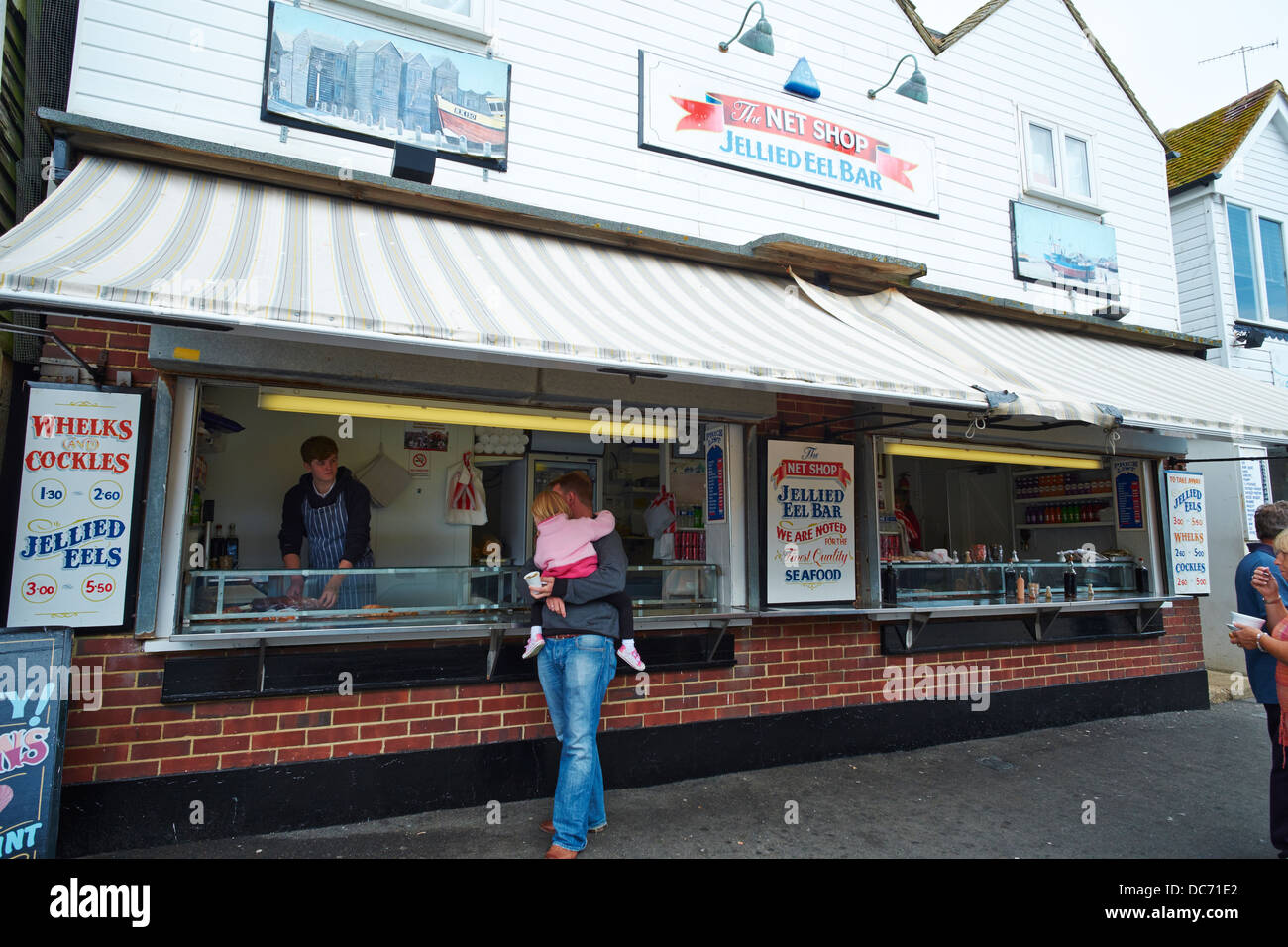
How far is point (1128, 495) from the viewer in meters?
7.64

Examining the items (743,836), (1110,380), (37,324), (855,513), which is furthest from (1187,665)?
(37,324)

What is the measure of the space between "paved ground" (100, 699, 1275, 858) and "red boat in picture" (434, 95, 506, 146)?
176 inches

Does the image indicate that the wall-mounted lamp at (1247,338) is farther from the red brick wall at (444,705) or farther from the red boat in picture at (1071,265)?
the red brick wall at (444,705)

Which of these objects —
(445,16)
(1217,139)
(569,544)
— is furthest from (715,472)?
(1217,139)

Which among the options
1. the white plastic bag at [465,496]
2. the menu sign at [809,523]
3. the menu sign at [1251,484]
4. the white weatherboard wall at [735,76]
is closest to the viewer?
the white weatherboard wall at [735,76]

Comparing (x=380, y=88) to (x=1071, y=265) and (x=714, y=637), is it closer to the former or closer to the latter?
(x=714, y=637)

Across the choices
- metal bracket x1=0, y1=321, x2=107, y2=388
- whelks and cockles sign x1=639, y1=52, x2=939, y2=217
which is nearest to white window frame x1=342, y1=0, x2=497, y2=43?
whelks and cockles sign x1=639, y1=52, x2=939, y2=217

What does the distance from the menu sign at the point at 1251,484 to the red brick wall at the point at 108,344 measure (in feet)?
34.7

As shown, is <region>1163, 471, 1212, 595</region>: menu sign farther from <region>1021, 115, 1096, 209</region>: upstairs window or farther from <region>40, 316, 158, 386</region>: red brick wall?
<region>40, 316, 158, 386</region>: red brick wall

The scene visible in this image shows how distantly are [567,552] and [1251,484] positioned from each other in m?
8.77

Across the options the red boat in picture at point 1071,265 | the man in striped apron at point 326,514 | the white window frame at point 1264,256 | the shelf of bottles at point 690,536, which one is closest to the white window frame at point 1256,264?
the white window frame at point 1264,256

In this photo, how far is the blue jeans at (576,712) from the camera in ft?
12.5

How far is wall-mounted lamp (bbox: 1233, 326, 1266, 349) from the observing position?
8.74 metres

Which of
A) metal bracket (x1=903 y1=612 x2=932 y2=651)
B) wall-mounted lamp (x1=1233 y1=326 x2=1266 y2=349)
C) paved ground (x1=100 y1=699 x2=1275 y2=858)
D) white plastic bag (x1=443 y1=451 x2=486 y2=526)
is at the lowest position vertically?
paved ground (x1=100 y1=699 x2=1275 y2=858)
